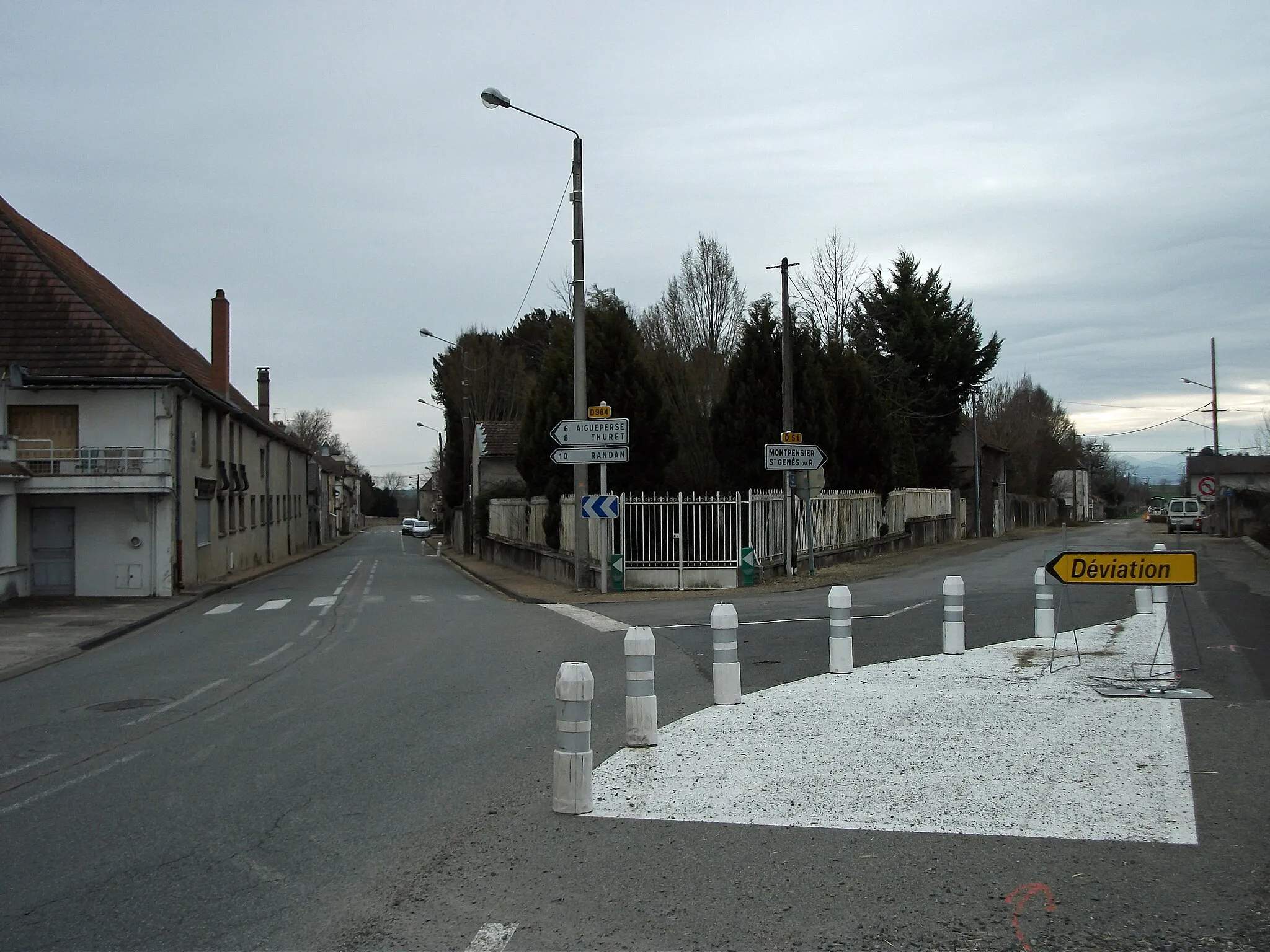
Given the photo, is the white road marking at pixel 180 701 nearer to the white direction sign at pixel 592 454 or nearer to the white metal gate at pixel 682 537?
the white direction sign at pixel 592 454

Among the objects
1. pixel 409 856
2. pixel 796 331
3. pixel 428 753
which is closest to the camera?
pixel 409 856

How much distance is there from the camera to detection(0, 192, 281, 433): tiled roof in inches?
940

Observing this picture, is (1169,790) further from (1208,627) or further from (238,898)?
(1208,627)

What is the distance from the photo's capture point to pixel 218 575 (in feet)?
105

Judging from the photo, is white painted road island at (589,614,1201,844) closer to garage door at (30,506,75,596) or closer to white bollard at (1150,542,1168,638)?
white bollard at (1150,542,1168,638)

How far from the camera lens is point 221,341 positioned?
3750cm

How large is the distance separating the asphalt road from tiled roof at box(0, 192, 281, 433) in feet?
47.1

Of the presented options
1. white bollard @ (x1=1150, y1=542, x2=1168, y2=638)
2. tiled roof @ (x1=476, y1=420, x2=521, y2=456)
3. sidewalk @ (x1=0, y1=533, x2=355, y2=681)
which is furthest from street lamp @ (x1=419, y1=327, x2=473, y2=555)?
white bollard @ (x1=1150, y1=542, x2=1168, y2=638)

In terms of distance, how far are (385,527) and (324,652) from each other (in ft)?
350

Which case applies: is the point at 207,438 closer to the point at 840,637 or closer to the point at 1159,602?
the point at 840,637

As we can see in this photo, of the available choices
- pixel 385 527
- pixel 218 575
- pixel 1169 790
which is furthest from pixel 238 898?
pixel 385 527

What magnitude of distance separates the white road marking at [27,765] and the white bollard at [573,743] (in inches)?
161

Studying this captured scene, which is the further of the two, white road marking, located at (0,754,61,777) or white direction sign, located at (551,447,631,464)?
white direction sign, located at (551,447,631,464)

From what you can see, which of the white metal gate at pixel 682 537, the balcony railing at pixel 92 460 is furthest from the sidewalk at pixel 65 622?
the white metal gate at pixel 682 537
